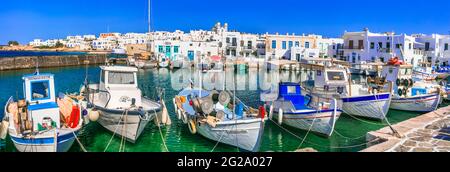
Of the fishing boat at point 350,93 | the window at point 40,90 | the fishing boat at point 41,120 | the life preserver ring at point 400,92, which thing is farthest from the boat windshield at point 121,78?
the life preserver ring at point 400,92

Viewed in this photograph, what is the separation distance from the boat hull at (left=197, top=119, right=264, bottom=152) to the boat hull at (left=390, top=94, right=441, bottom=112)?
12454 mm

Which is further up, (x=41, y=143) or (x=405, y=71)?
(x=405, y=71)

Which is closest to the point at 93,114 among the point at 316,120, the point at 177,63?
the point at 316,120

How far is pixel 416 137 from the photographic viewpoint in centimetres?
1173

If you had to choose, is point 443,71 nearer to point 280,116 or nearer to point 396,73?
point 396,73

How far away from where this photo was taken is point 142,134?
15.2 m

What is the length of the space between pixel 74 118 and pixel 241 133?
593 centimetres

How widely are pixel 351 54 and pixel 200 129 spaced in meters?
47.6

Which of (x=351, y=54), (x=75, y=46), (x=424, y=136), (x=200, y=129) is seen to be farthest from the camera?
(x=75, y=46)

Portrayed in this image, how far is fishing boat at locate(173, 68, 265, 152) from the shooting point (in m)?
12.8
